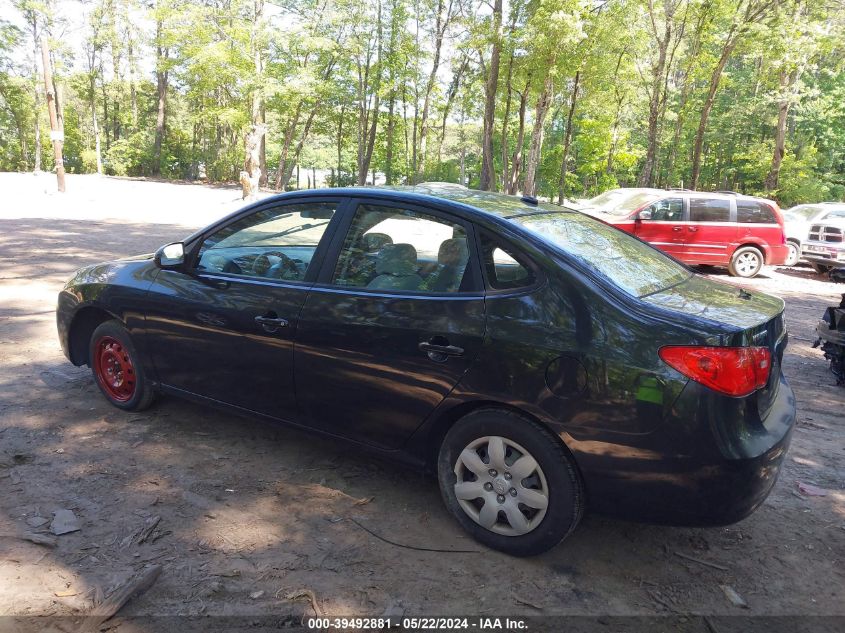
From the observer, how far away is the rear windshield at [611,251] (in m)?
2.95

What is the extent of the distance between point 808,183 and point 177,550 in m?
36.1

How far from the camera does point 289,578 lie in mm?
2711

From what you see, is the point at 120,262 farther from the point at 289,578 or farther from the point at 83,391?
the point at 289,578

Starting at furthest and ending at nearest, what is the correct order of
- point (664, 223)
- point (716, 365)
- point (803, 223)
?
point (803, 223) < point (664, 223) < point (716, 365)

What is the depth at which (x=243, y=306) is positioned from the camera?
11.5ft

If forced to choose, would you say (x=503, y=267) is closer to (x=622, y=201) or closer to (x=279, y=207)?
(x=279, y=207)

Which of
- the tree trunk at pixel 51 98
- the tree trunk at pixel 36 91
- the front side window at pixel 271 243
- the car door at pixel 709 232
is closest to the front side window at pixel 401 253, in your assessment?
the front side window at pixel 271 243

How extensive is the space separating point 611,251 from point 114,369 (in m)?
3.45

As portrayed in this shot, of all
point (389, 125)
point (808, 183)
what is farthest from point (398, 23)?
point (808, 183)

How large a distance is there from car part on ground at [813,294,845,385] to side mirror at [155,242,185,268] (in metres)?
5.68

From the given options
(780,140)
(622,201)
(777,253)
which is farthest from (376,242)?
(780,140)

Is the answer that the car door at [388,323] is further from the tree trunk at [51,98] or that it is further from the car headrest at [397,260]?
the tree trunk at [51,98]

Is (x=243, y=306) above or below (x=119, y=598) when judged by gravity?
above

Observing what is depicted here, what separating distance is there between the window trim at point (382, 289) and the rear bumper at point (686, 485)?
3.31 feet
